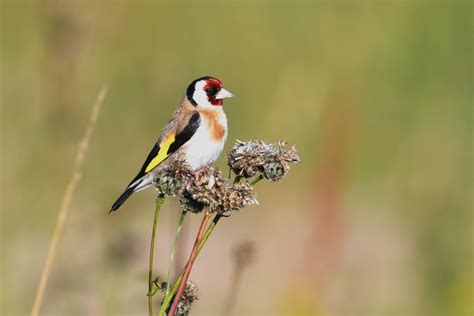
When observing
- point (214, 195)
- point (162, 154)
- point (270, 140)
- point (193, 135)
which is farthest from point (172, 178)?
point (270, 140)

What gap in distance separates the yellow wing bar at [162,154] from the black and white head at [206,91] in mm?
442

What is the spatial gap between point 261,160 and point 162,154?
111 cm

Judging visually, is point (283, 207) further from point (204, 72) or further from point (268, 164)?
point (268, 164)

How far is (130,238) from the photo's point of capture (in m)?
4.58

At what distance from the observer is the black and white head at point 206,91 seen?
4.85 meters

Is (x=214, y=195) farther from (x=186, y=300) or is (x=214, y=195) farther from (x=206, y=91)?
(x=206, y=91)

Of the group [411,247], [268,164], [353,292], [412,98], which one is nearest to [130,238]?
[268,164]

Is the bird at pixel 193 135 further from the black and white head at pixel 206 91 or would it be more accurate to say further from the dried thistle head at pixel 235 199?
the dried thistle head at pixel 235 199

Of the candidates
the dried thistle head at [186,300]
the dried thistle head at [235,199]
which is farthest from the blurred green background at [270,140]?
the dried thistle head at [235,199]

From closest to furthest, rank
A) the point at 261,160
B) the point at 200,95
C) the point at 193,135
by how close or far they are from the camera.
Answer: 1. the point at 261,160
2. the point at 193,135
3. the point at 200,95

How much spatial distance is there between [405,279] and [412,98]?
2899 mm

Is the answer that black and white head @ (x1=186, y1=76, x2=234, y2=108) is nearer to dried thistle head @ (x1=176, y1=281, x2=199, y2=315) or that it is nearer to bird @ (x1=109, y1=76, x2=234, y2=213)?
bird @ (x1=109, y1=76, x2=234, y2=213)

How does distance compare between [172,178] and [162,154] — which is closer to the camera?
[172,178]

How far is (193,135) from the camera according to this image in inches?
178
